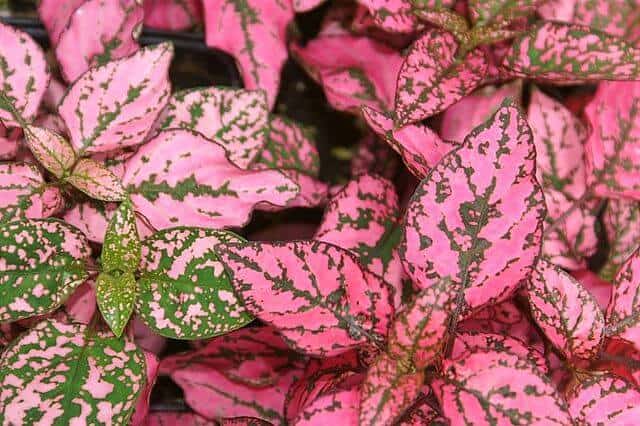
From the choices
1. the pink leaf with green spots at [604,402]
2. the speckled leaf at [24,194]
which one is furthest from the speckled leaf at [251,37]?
the pink leaf with green spots at [604,402]

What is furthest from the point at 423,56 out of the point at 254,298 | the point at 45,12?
the point at 45,12

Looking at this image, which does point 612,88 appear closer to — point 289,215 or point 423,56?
point 423,56

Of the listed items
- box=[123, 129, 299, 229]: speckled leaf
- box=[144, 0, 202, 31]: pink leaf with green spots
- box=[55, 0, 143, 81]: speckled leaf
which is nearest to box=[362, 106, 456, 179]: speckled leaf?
box=[123, 129, 299, 229]: speckled leaf

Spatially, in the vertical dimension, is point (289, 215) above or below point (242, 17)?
below

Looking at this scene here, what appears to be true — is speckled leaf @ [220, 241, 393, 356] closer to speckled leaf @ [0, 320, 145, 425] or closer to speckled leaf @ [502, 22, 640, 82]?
speckled leaf @ [0, 320, 145, 425]

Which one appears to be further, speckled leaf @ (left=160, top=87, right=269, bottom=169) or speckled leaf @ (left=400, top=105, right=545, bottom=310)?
speckled leaf @ (left=160, top=87, right=269, bottom=169)

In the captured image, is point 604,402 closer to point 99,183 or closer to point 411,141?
point 411,141
